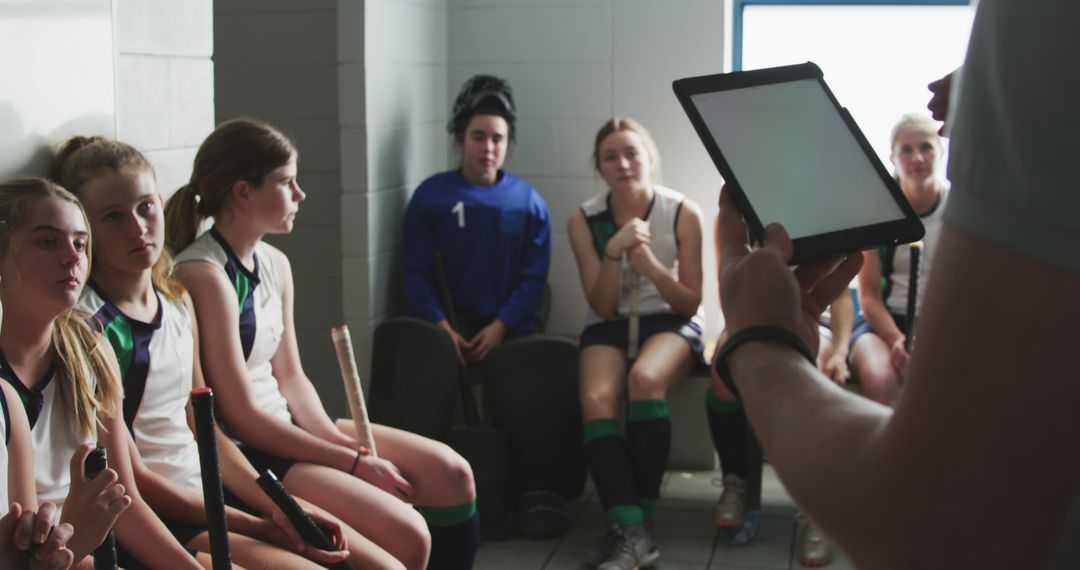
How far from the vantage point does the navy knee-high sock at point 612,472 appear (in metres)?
3.58

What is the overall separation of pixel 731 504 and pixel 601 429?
0.50m

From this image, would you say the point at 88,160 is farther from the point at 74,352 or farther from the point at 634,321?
the point at 634,321

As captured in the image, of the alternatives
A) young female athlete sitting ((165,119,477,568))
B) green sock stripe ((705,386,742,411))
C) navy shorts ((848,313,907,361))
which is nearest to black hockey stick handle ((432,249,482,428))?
green sock stripe ((705,386,742,411))

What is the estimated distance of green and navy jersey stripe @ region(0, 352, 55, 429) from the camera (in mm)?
1843

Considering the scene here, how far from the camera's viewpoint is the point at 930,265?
55cm

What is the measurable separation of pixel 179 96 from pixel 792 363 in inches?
88.3

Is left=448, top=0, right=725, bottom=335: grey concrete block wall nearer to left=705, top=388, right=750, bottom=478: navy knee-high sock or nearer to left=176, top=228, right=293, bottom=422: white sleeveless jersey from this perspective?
left=705, top=388, right=750, bottom=478: navy knee-high sock

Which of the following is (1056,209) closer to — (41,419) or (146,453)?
(41,419)

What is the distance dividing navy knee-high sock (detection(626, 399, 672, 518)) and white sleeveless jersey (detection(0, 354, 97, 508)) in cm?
208

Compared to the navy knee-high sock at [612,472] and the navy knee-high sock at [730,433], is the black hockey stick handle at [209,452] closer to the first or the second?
the navy knee-high sock at [612,472]

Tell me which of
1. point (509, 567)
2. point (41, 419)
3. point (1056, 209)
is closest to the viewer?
point (1056, 209)

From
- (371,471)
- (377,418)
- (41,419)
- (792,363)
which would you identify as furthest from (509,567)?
(792,363)

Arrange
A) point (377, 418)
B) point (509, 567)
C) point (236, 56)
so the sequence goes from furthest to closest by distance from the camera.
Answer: point (236, 56), point (377, 418), point (509, 567)

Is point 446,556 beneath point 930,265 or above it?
beneath
